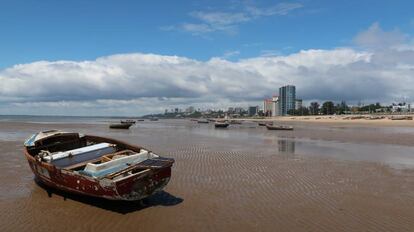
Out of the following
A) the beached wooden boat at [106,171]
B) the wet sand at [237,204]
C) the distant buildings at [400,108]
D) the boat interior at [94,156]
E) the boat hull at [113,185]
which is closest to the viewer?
the wet sand at [237,204]

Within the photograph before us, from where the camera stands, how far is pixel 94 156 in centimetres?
1276

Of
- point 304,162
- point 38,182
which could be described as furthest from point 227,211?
point 304,162

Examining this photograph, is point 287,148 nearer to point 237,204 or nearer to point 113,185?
point 237,204

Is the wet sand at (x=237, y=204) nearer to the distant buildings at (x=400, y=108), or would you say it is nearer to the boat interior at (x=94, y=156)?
the boat interior at (x=94, y=156)

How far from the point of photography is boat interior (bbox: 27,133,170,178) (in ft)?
34.1

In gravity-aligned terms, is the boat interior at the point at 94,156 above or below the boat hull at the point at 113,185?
above

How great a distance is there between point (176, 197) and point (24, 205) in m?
4.17

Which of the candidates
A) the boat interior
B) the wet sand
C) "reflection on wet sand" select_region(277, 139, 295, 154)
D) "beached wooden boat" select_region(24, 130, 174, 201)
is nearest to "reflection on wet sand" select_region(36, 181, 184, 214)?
the wet sand

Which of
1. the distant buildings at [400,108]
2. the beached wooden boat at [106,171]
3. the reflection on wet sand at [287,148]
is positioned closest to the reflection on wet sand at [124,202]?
the beached wooden boat at [106,171]

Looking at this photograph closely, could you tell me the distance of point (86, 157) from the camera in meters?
12.6

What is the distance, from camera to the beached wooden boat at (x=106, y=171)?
30.4 feet

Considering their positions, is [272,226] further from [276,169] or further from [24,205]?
[276,169]

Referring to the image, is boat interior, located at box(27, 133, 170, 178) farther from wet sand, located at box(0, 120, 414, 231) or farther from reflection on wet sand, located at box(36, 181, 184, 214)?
wet sand, located at box(0, 120, 414, 231)

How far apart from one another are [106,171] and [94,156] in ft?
8.35
